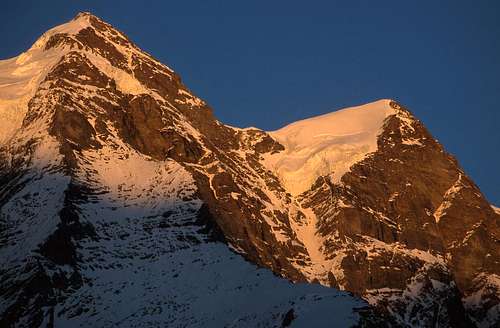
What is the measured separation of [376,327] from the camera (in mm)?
199750

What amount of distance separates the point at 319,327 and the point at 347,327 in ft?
12.4

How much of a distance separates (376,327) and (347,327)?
13.6 feet

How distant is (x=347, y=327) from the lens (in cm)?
19750

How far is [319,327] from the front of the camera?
655 ft

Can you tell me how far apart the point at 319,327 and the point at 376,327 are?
21.7 ft
